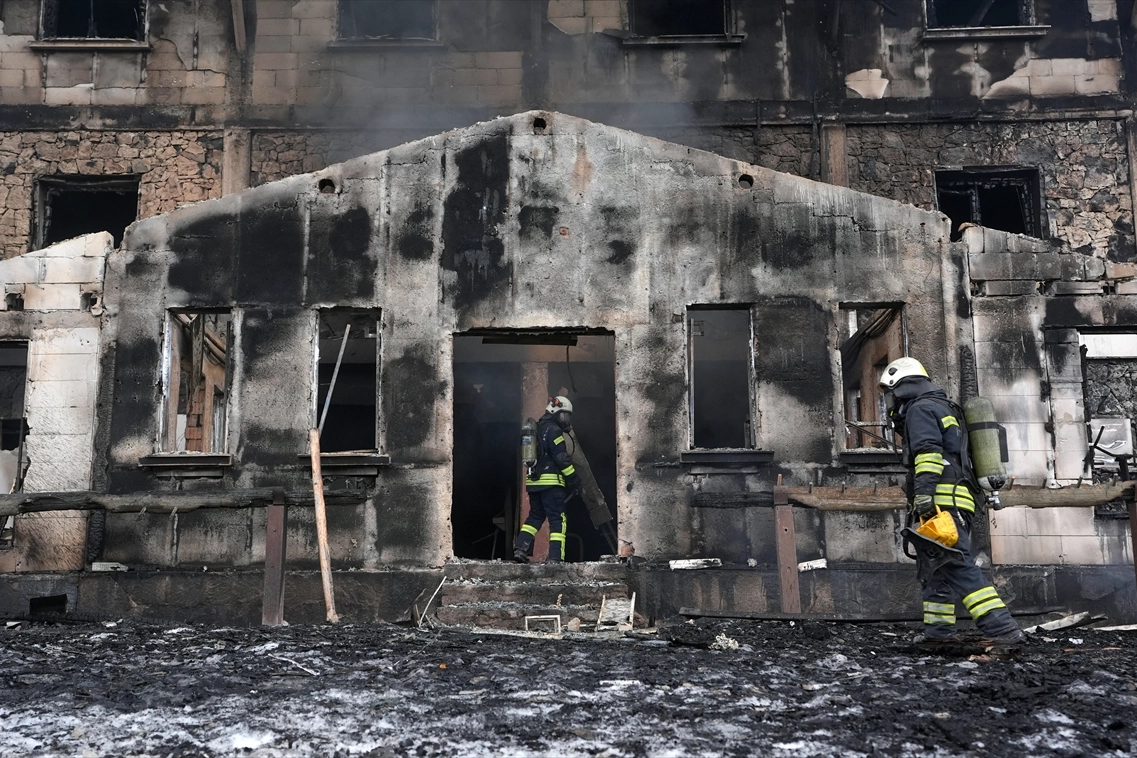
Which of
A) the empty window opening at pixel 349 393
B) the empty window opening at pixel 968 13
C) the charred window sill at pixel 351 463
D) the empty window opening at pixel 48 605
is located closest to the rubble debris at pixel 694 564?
the charred window sill at pixel 351 463

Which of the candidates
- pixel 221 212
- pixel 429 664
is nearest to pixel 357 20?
pixel 221 212

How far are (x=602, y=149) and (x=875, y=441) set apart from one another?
4.21 metres

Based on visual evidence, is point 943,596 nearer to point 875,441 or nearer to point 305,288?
point 875,441

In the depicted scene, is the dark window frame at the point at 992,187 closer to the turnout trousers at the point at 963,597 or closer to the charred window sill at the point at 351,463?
the charred window sill at the point at 351,463

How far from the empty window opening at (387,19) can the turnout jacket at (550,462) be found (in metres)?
7.40

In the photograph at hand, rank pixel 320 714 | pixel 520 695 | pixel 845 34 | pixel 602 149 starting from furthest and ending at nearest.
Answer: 1. pixel 845 34
2. pixel 602 149
3. pixel 520 695
4. pixel 320 714

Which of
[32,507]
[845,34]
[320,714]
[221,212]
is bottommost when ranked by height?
[320,714]

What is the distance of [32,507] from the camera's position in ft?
33.0

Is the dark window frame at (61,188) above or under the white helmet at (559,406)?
above

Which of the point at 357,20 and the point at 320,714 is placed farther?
the point at 357,20

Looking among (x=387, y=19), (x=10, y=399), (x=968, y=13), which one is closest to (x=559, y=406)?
(x=387, y=19)

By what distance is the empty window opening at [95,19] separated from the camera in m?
16.8

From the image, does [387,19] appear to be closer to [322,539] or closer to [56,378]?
[56,378]

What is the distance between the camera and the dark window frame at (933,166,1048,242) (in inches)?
644
